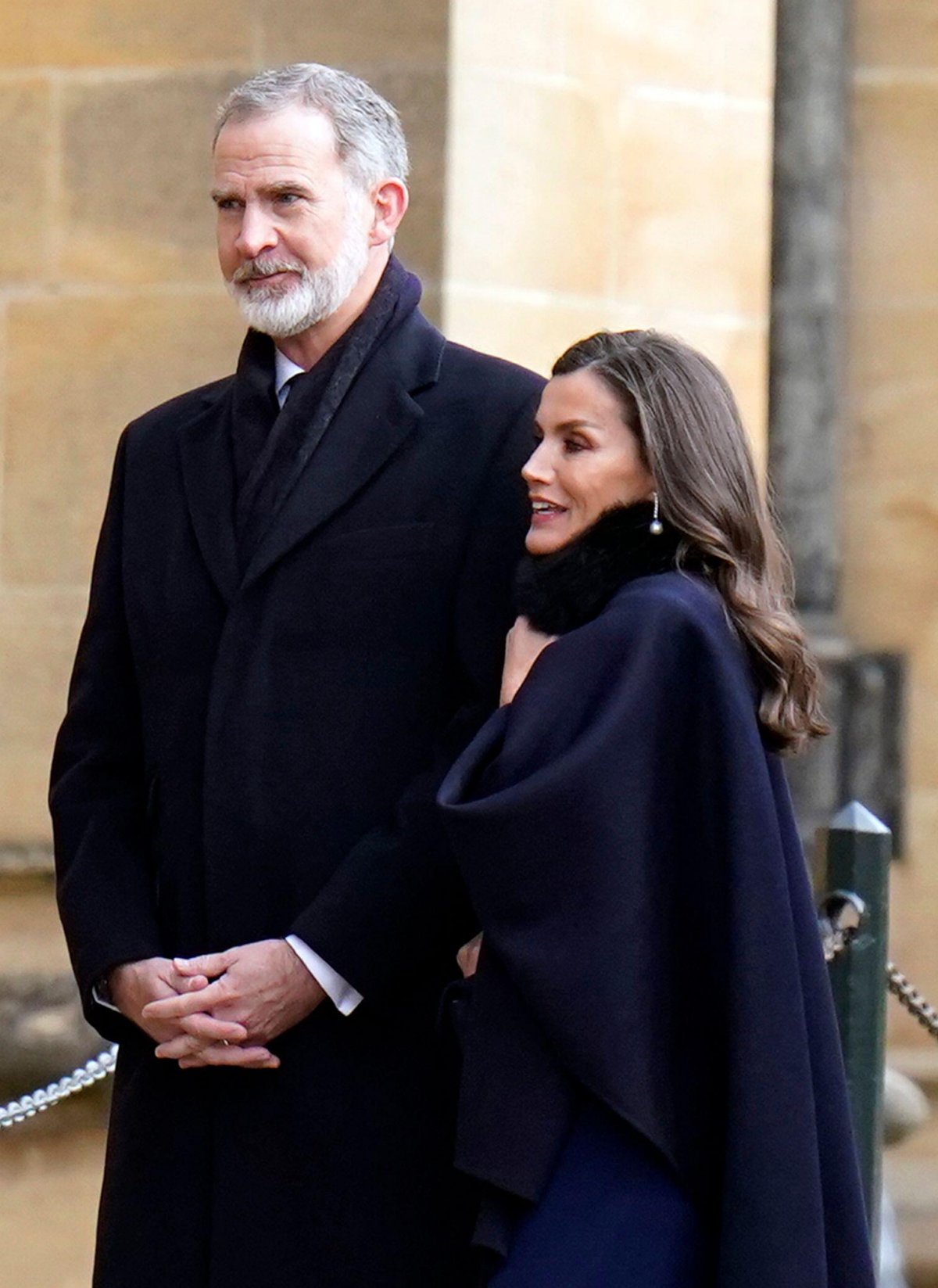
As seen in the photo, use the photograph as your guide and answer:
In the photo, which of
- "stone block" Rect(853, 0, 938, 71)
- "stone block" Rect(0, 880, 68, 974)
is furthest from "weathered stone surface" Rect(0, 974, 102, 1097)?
"stone block" Rect(853, 0, 938, 71)

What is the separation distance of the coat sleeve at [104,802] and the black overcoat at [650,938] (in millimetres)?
523

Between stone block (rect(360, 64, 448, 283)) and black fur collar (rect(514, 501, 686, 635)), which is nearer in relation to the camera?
black fur collar (rect(514, 501, 686, 635))

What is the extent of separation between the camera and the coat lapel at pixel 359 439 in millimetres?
2742

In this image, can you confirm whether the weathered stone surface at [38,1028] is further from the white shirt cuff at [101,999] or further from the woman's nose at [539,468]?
the woman's nose at [539,468]

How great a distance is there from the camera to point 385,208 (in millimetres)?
2875

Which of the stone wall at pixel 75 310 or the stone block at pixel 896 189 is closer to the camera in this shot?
the stone wall at pixel 75 310

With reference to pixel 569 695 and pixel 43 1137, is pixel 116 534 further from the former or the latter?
pixel 43 1137

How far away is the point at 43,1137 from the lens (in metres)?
4.34

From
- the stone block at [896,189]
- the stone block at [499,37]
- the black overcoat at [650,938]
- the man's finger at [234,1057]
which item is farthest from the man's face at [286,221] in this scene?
the stone block at [896,189]

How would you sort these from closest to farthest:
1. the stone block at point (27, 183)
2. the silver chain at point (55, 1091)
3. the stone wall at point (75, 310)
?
the silver chain at point (55, 1091)
the stone wall at point (75, 310)
the stone block at point (27, 183)

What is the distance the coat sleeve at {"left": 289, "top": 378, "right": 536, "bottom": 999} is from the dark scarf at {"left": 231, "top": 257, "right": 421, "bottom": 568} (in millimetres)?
218

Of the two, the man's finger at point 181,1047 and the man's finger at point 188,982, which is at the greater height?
the man's finger at point 188,982

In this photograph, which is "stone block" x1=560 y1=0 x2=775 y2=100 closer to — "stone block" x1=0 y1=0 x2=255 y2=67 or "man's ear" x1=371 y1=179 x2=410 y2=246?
"stone block" x1=0 y1=0 x2=255 y2=67

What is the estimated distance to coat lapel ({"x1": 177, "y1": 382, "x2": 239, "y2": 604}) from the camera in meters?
2.78
